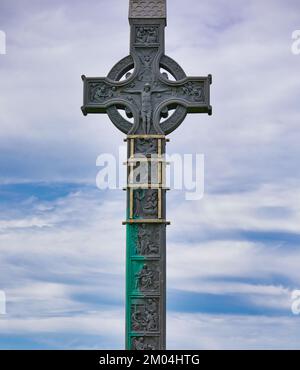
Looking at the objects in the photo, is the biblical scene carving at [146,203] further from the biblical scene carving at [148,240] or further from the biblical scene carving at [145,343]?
the biblical scene carving at [145,343]

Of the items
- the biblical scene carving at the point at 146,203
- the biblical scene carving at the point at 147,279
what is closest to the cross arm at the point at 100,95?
the biblical scene carving at the point at 146,203

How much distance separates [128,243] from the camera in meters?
10.7

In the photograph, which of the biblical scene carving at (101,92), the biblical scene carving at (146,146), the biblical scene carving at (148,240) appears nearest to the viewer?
the biblical scene carving at (148,240)

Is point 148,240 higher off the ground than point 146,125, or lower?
lower

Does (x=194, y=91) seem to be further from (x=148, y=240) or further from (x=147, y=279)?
(x=147, y=279)

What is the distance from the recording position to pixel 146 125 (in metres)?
11.1

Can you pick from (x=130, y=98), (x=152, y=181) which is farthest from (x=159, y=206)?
(x=130, y=98)

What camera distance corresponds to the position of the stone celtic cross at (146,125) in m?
10.5

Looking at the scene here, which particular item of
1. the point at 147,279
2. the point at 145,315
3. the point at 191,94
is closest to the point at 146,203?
the point at 147,279

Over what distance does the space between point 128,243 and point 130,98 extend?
7.70 ft

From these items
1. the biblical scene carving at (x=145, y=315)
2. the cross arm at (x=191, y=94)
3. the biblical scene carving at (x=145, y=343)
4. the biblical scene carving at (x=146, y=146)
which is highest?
the cross arm at (x=191, y=94)
